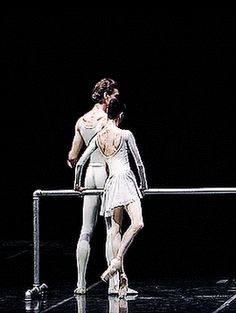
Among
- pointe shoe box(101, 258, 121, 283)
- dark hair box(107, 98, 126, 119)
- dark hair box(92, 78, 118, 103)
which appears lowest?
pointe shoe box(101, 258, 121, 283)

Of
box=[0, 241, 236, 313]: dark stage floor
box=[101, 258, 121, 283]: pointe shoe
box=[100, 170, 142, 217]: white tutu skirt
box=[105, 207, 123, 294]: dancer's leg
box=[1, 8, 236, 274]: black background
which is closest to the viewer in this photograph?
box=[0, 241, 236, 313]: dark stage floor

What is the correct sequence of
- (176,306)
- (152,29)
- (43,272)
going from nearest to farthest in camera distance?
(176,306)
(43,272)
(152,29)

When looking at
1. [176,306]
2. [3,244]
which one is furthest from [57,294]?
[3,244]

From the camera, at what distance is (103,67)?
41.0 feet

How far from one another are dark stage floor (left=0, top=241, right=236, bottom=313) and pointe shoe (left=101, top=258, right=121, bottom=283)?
0.20 meters

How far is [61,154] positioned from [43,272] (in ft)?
9.39

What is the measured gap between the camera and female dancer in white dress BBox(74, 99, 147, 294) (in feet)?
26.5

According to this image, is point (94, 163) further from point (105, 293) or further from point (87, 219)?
point (105, 293)

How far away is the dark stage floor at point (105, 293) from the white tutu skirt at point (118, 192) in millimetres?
697

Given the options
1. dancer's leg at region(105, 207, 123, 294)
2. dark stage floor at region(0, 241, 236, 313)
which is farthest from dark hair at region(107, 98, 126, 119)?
dark stage floor at region(0, 241, 236, 313)

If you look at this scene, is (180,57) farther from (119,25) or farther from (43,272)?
(43,272)

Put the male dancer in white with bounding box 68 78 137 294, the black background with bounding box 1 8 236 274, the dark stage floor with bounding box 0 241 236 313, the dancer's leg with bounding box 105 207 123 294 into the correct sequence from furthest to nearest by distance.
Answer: the black background with bounding box 1 8 236 274 → the male dancer in white with bounding box 68 78 137 294 → the dancer's leg with bounding box 105 207 123 294 → the dark stage floor with bounding box 0 241 236 313

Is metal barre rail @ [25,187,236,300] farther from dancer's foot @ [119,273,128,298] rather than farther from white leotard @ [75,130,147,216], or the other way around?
dancer's foot @ [119,273,128,298]

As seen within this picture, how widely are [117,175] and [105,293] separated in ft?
3.44
